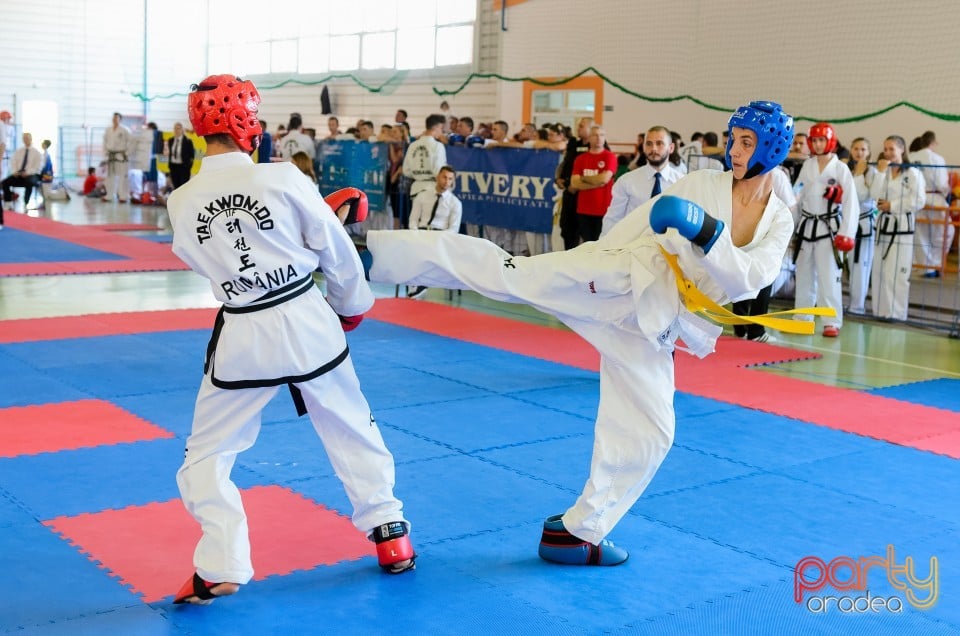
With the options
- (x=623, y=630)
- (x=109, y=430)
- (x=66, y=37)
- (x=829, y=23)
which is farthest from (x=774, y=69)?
(x=66, y=37)

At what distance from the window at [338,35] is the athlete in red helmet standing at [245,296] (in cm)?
1792

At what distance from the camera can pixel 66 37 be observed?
25953 mm

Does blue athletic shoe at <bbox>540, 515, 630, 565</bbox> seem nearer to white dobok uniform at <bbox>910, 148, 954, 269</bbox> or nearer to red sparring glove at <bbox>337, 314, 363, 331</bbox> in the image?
red sparring glove at <bbox>337, 314, 363, 331</bbox>

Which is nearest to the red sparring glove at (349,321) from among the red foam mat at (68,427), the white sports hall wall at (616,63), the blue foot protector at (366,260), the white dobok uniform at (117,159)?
the blue foot protector at (366,260)

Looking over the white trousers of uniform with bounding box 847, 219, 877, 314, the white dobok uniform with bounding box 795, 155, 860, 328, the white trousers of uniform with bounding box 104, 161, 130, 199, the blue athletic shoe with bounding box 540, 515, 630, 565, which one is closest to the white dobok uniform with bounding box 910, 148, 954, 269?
the white trousers of uniform with bounding box 847, 219, 877, 314

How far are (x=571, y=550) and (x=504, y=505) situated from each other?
69cm

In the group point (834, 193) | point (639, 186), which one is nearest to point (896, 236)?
point (834, 193)

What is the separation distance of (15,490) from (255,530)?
1167 mm

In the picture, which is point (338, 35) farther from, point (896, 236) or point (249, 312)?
point (249, 312)

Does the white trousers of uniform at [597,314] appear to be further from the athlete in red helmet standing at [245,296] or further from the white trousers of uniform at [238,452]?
the white trousers of uniform at [238,452]

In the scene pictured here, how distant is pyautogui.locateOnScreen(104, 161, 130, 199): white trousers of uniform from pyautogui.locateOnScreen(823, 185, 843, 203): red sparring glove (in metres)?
15.8

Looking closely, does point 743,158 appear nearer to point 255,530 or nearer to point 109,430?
point 255,530

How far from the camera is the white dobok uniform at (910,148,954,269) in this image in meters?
10.8

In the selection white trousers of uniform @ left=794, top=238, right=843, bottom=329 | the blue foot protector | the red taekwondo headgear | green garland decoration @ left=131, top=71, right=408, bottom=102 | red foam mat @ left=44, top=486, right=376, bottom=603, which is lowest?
red foam mat @ left=44, top=486, right=376, bottom=603
